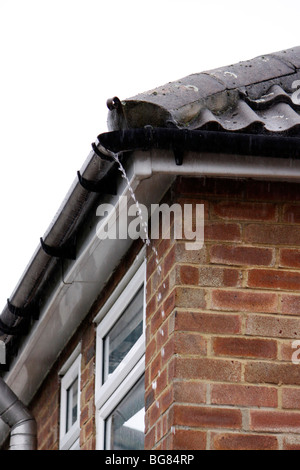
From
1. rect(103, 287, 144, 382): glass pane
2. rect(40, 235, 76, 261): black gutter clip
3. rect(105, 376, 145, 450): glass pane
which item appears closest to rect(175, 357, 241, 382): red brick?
rect(105, 376, 145, 450): glass pane

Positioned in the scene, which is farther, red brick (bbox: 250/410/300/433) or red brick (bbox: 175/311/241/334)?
red brick (bbox: 175/311/241/334)

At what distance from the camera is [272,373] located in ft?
18.0

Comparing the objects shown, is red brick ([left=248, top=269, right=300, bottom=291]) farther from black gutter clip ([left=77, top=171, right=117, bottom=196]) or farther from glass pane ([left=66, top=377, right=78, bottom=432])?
glass pane ([left=66, top=377, right=78, bottom=432])

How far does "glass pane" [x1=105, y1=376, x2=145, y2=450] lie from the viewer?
6570 millimetres

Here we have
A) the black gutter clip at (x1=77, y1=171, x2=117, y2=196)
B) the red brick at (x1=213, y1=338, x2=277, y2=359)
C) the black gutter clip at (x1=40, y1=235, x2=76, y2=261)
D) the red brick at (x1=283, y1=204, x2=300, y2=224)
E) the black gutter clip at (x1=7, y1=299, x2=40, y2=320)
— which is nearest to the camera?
the red brick at (x1=213, y1=338, x2=277, y2=359)

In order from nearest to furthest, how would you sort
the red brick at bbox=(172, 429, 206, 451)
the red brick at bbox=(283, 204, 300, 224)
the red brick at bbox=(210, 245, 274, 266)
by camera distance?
the red brick at bbox=(172, 429, 206, 451) < the red brick at bbox=(210, 245, 274, 266) < the red brick at bbox=(283, 204, 300, 224)

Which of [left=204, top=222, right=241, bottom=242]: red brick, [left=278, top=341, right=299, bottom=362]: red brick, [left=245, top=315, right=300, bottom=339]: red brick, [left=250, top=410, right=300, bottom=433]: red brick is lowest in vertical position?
[left=250, top=410, right=300, bottom=433]: red brick

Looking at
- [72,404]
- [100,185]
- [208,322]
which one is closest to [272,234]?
[208,322]

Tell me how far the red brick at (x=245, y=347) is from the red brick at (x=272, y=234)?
55 cm

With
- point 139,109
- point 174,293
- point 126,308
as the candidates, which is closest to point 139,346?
point 126,308

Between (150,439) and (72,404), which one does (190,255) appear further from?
(72,404)

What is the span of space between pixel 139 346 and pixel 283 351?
126 centimetres

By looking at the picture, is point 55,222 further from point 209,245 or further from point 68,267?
point 209,245

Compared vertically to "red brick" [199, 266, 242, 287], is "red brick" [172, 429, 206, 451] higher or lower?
lower
